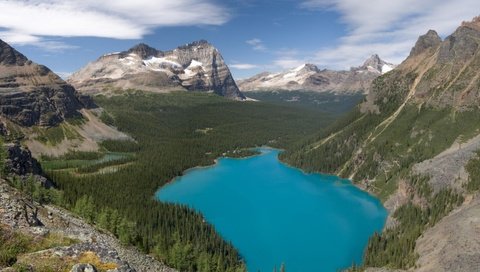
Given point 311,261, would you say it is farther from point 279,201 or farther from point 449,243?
point 279,201

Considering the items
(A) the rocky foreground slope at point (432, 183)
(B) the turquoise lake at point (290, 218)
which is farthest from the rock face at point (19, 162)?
(A) the rocky foreground slope at point (432, 183)

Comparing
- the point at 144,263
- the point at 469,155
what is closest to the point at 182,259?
the point at 144,263

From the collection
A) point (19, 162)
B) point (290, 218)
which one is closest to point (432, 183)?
point (290, 218)

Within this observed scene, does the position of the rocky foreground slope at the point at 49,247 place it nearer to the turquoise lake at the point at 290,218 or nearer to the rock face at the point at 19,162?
the turquoise lake at the point at 290,218

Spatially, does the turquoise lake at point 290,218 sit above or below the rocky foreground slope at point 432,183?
below

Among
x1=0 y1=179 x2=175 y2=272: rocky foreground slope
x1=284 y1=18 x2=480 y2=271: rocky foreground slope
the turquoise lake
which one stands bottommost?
the turquoise lake

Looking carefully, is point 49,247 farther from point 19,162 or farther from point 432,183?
point 432,183

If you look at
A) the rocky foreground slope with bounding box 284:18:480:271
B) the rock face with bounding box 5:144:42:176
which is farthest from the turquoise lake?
the rock face with bounding box 5:144:42:176

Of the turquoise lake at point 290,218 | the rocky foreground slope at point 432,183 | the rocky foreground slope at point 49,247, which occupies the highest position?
the rocky foreground slope at point 49,247

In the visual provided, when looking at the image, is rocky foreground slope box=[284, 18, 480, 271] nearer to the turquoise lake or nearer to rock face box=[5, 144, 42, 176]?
the turquoise lake
